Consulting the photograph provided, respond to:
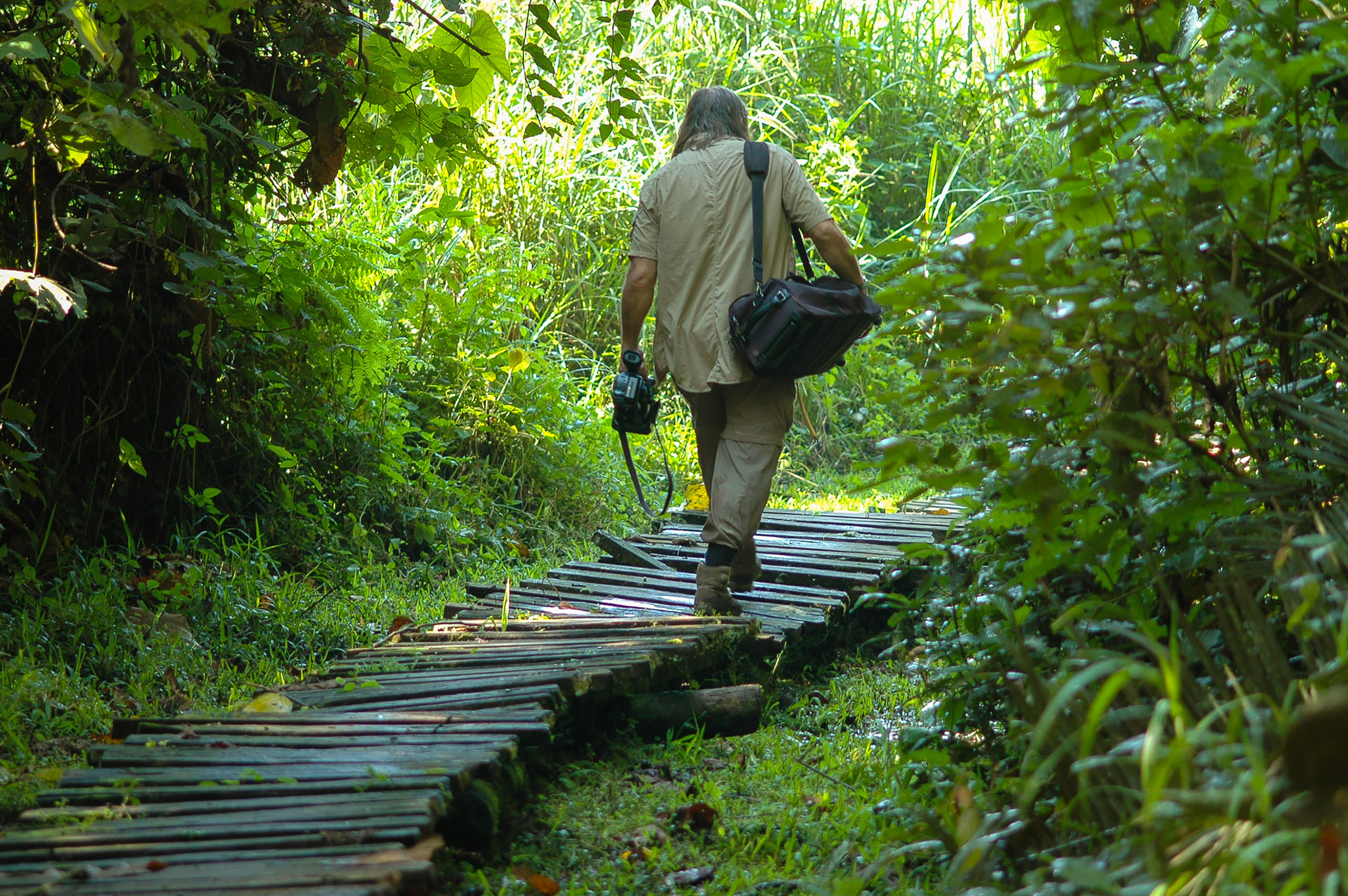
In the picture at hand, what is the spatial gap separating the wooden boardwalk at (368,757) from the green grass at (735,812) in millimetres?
181

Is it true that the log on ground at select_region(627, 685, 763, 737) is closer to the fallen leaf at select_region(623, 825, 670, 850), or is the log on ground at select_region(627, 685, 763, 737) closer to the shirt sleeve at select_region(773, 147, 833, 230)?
the fallen leaf at select_region(623, 825, 670, 850)

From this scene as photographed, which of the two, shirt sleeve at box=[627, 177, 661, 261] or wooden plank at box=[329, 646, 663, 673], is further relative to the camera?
shirt sleeve at box=[627, 177, 661, 261]

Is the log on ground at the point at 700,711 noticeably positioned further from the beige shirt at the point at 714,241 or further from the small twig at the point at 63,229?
the small twig at the point at 63,229

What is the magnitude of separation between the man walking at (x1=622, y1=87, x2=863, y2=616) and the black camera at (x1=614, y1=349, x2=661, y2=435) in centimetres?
13

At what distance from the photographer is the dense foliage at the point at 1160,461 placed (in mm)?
1567

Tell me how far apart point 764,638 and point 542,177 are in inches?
187

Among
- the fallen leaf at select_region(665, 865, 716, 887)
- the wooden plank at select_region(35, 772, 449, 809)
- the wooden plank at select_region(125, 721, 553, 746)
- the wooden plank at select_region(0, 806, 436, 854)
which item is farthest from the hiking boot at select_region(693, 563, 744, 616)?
the wooden plank at select_region(0, 806, 436, 854)

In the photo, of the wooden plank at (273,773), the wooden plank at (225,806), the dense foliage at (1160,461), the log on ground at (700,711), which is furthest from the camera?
the log on ground at (700,711)

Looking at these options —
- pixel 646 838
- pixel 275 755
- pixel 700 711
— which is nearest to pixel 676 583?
pixel 700 711

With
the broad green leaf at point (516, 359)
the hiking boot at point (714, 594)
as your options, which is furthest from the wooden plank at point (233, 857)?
the broad green leaf at point (516, 359)

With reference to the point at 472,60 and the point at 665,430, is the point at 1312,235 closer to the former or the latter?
the point at 472,60

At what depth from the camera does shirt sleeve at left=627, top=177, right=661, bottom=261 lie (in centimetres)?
470

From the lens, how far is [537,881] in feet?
8.52

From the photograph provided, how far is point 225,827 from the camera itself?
7.72 ft
